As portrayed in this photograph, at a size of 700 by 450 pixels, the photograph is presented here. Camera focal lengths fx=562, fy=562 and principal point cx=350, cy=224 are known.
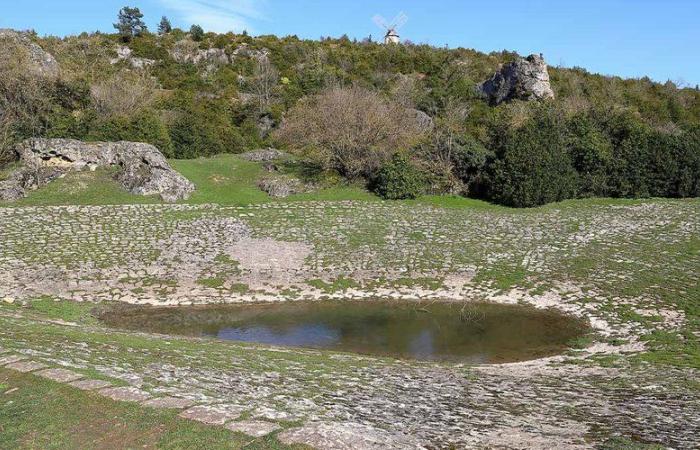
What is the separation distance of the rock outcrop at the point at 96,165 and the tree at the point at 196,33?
5206 cm

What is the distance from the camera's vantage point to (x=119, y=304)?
20562 millimetres

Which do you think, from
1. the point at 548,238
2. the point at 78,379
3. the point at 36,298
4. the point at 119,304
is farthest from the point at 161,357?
the point at 548,238

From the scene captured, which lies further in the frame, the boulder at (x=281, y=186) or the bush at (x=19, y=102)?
the bush at (x=19, y=102)

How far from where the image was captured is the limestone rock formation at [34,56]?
4875 cm

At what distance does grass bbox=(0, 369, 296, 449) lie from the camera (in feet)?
24.7

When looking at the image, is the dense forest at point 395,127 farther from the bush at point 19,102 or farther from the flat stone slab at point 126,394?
the flat stone slab at point 126,394

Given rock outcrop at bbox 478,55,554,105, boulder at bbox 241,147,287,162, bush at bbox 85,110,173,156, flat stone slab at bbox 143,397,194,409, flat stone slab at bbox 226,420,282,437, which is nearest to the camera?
flat stone slab at bbox 226,420,282,437

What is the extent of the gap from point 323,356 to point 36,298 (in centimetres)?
1198

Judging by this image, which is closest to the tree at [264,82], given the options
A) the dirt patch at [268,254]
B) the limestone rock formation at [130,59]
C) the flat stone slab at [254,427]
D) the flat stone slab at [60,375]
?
the limestone rock formation at [130,59]

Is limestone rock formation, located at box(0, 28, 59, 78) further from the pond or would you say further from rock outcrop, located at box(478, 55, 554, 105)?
rock outcrop, located at box(478, 55, 554, 105)

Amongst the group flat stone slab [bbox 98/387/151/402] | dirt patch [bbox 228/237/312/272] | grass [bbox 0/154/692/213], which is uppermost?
grass [bbox 0/154/692/213]

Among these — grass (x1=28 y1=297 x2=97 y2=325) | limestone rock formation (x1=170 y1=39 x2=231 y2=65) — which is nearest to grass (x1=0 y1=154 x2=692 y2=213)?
grass (x1=28 y1=297 x2=97 y2=325)

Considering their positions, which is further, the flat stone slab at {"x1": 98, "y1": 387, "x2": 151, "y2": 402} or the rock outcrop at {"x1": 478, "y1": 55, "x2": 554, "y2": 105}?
the rock outcrop at {"x1": 478, "y1": 55, "x2": 554, "y2": 105}

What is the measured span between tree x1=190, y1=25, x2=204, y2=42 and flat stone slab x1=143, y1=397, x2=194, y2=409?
83799mm
